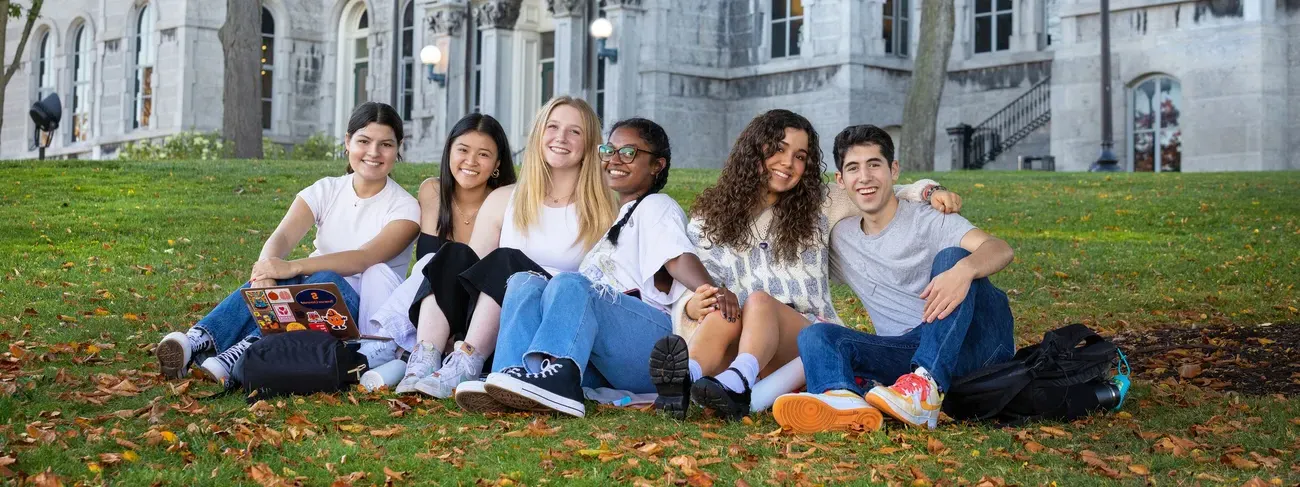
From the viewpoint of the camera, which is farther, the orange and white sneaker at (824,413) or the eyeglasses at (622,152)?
the eyeglasses at (622,152)

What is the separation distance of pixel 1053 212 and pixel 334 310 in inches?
396

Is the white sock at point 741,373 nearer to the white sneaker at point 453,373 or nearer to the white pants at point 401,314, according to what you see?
the white sneaker at point 453,373

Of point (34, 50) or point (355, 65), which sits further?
point (34, 50)

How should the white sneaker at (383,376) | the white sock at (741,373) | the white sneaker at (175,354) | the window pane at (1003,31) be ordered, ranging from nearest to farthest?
the white sock at (741,373), the white sneaker at (383,376), the white sneaker at (175,354), the window pane at (1003,31)

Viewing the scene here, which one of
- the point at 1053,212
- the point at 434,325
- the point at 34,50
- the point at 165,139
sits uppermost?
the point at 34,50

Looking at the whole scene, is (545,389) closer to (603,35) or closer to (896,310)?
(896,310)

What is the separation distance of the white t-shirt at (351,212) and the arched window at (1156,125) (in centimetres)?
1754

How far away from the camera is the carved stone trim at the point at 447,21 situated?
29.2 m

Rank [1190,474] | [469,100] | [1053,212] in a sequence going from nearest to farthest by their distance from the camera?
[1190,474] → [1053,212] → [469,100]

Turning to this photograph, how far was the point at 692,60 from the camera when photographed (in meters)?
26.1

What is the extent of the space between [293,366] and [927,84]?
1502 centimetres

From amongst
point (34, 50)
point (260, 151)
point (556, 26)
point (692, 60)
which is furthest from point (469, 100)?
point (34, 50)

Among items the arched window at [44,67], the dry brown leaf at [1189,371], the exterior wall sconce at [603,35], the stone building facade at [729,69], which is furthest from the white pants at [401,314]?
the arched window at [44,67]

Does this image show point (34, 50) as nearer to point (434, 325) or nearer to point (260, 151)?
point (260, 151)
